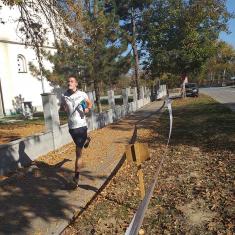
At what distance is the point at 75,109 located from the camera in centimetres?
730

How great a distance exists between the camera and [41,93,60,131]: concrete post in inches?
439

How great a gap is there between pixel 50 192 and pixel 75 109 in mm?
1545

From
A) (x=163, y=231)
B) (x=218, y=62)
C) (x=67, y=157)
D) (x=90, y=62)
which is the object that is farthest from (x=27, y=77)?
(x=218, y=62)

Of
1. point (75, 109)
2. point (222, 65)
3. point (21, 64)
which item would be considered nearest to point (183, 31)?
point (21, 64)

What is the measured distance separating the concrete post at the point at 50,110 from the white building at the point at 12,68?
14.4 m

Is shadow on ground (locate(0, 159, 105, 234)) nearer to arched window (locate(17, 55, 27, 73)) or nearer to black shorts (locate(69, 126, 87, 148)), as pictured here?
black shorts (locate(69, 126, 87, 148))

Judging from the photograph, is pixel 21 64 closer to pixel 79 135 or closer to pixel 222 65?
pixel 79 135

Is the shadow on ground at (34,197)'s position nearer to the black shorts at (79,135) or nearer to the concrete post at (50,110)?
the black shorts at (79,135)

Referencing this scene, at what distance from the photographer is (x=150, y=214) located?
566cm

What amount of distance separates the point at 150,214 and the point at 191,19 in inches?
1161

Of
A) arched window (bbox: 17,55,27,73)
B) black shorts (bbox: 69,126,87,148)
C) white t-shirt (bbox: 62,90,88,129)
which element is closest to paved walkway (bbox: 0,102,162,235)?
black shorts (bbox: 69,126,87,148)

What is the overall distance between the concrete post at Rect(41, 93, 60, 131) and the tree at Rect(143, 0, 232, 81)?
23.9 m

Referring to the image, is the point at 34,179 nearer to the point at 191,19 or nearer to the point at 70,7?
the point at 70,7

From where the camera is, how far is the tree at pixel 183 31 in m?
33.4
